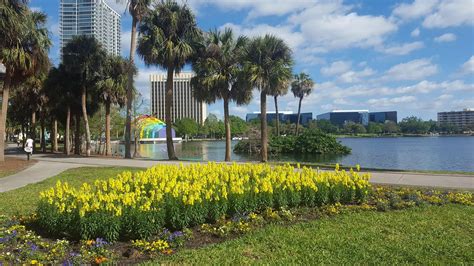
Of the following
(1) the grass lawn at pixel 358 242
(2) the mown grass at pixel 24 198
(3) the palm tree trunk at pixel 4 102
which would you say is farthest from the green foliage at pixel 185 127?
(1) the grass lawn at pixel 358 242

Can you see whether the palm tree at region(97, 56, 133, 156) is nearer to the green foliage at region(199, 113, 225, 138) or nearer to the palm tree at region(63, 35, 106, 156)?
the palm tree at region(63, 35, 106, 156)

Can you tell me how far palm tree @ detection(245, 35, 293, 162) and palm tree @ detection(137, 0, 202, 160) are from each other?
4.07 meters

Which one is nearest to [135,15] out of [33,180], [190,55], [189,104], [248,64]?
[190,55]

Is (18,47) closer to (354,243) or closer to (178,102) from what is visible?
(354,243)

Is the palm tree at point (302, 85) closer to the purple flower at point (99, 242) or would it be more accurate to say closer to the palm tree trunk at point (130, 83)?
the palm tree trunk at point (130, 83)

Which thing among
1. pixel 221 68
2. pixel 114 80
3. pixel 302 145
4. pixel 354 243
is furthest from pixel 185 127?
pixel 354 243

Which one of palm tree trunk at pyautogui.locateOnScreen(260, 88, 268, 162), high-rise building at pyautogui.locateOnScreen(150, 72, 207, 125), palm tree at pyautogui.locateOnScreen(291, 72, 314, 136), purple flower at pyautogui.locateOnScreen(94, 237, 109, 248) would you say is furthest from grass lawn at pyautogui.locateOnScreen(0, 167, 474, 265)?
high-rise building at pyautogui.locateOnScreen(150, 72, 207, 125)

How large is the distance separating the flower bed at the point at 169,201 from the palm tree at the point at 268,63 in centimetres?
1426

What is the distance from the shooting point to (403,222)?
6766 millimetres

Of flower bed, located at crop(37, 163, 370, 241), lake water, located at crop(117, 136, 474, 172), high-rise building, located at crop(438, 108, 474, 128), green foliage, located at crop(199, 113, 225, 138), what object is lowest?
lake water, located at crop(117, 136, 474, 172)

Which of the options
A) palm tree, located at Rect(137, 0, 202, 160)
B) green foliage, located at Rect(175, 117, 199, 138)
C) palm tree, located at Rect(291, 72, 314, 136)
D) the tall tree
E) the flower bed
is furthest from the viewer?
green foliage, located at Rect(175, 117, 199, 138)

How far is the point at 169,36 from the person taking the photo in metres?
24.1

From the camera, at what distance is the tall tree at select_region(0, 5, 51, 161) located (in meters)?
18.2

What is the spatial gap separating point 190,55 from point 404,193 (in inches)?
711
